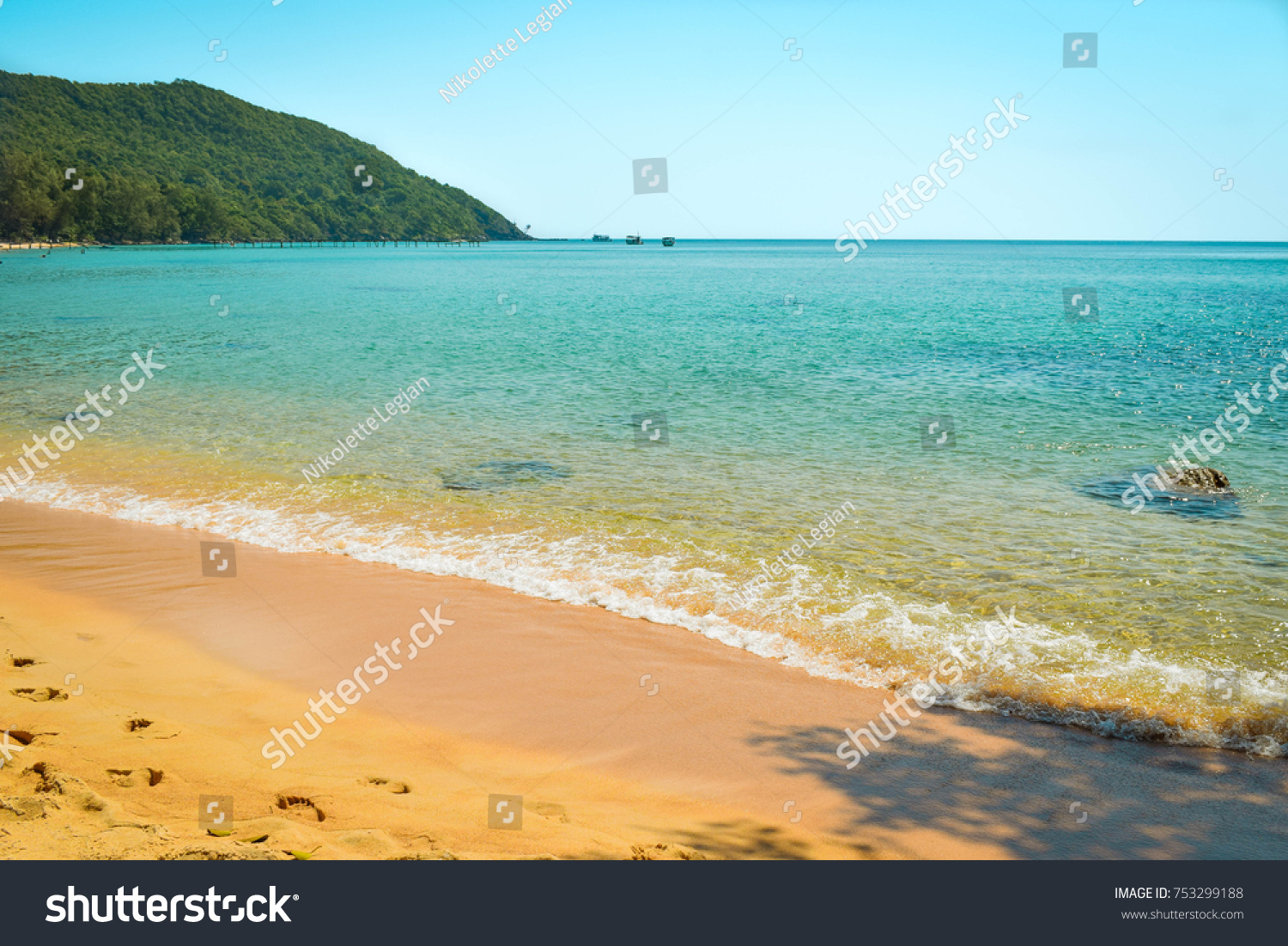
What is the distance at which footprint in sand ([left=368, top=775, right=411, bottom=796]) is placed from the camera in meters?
5.00

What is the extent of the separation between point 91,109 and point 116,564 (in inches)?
6865

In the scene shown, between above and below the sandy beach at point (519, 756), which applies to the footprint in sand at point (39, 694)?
above

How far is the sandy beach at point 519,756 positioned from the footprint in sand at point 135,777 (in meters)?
0.02

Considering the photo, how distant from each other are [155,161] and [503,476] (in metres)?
170

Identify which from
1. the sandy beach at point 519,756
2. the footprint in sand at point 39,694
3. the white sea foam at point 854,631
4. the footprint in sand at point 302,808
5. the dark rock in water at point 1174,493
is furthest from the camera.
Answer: the dark rock in water at point 1174,493

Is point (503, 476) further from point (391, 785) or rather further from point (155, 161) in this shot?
point (155, 161)

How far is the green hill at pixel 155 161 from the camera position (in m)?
126

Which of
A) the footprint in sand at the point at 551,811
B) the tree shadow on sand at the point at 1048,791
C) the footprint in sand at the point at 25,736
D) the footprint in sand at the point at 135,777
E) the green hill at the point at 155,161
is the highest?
the green hill at the point at 155,161

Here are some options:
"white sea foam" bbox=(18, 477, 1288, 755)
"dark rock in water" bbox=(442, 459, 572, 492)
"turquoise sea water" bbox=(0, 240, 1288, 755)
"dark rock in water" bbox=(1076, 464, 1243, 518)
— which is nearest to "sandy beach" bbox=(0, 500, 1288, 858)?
"white sea foam" bbox=(18, 477, 1288, 755)

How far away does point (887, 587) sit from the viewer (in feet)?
28.8

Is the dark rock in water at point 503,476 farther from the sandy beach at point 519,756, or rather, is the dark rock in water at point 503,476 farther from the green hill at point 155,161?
the green hill at point 155,161

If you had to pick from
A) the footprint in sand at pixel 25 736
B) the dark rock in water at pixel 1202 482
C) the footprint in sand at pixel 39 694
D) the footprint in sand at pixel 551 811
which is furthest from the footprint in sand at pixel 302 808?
the dark rock in water at pixel 1202 482

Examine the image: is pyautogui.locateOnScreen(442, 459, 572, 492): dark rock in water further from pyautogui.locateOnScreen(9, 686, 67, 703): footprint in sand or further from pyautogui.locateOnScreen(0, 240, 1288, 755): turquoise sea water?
pyautogui.locateOnScreen(9, 686, 67, 703): footprint in sand

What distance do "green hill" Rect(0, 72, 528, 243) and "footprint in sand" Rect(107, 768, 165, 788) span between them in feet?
463
